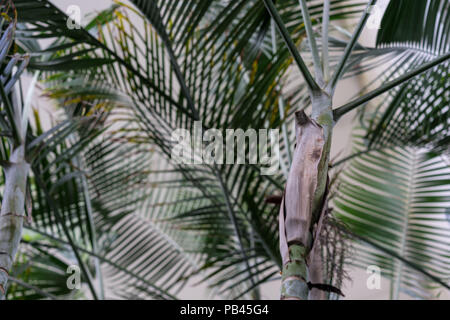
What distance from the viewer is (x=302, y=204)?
497 millimetres

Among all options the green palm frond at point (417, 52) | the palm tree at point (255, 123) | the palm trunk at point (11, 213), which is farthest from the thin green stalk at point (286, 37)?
the green palm frond at point (417, 52)

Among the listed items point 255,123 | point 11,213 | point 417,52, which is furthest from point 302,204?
point 417,52

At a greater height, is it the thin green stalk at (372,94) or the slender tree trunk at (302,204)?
the thin green stalk at (372,94)

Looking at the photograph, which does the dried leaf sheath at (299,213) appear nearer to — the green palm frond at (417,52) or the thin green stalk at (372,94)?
the thin green stalk at (372,94)

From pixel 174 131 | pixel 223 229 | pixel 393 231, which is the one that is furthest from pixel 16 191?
pixel 393 231

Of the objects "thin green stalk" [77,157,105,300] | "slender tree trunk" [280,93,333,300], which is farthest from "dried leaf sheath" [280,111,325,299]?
"thin green stalk" [77,157,105,300]

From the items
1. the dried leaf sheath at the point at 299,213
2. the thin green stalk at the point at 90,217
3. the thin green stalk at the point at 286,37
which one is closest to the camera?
the dried leaf sheath at the point at 299,213

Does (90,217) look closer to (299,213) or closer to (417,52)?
(417,52)

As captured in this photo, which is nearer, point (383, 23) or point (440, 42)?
point (383, 23)

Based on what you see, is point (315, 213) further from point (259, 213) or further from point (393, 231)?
point (393, 231)

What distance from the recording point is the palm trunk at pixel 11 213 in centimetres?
63

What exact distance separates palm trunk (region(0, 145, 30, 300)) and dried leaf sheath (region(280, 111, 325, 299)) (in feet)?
1.05
